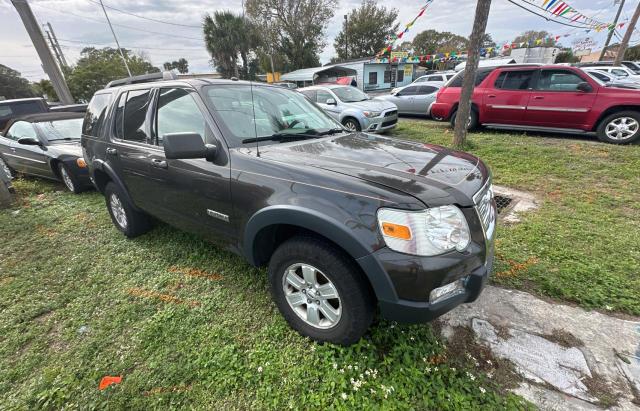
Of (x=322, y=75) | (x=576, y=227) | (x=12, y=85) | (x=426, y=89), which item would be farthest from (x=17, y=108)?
(x=12, y=85)

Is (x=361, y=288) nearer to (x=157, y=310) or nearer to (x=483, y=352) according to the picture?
(x=483, y=352)

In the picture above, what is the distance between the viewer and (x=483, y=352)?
1.98 m

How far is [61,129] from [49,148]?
0.66m

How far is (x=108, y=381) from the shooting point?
1923 millimetres

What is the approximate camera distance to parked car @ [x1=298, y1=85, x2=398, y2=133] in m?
7.94

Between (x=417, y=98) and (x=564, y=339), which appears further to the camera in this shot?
(x=417, y=98)

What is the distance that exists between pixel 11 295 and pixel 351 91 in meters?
8.75

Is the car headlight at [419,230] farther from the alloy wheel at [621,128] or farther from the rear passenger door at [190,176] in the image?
the alloy wheel at [621,128]

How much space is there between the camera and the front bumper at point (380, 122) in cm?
789

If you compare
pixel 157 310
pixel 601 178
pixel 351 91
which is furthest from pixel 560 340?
pixel 351 91

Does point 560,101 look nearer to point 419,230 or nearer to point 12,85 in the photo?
point 419,230

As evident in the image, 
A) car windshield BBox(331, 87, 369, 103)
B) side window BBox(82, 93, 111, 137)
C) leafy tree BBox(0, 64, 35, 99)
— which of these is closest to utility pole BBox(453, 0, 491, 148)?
car windshield BBox(331, 87, 369, 103)

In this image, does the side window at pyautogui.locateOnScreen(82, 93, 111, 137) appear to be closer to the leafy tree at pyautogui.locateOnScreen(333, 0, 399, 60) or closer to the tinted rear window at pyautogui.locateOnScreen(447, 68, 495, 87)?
the tinted rear window at pyautogui.locateOnScreen(447, 68, 495, 87)

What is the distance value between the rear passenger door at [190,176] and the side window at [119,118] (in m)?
0.66
